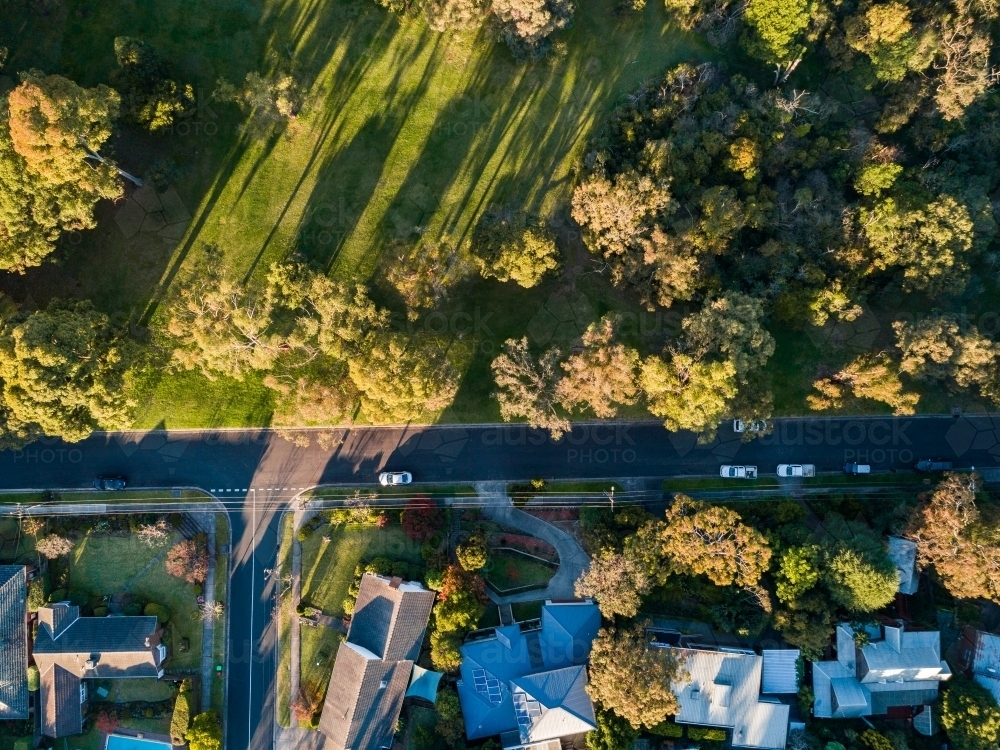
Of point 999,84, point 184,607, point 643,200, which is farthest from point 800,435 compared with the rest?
point 184,607

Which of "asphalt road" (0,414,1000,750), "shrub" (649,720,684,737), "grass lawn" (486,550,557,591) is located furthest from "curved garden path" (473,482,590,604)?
"shrub" (649,720,684,737)

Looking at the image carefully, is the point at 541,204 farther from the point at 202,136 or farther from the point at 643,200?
the point at 202,136

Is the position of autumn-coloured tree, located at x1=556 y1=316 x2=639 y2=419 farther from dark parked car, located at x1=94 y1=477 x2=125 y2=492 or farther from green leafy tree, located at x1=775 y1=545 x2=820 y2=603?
dark parked car, located at x1=94 y1=477 x2=125 y2=492

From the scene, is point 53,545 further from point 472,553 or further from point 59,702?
point 472,553

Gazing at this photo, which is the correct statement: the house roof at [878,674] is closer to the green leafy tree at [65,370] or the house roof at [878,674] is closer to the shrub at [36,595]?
the green leafy tree at [65,370]

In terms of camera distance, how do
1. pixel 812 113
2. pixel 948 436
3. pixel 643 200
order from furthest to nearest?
pixel 948 436
pixel 812 113
pixel 643 200

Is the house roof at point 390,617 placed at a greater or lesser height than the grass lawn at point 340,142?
lesser

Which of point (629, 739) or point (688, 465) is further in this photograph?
point (688, 465)

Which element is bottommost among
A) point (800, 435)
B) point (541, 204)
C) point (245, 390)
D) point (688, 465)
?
point (245, 390)

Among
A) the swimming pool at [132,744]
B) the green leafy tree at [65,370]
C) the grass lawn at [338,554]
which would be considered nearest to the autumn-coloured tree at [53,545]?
the green leafy tree at [65,370]
